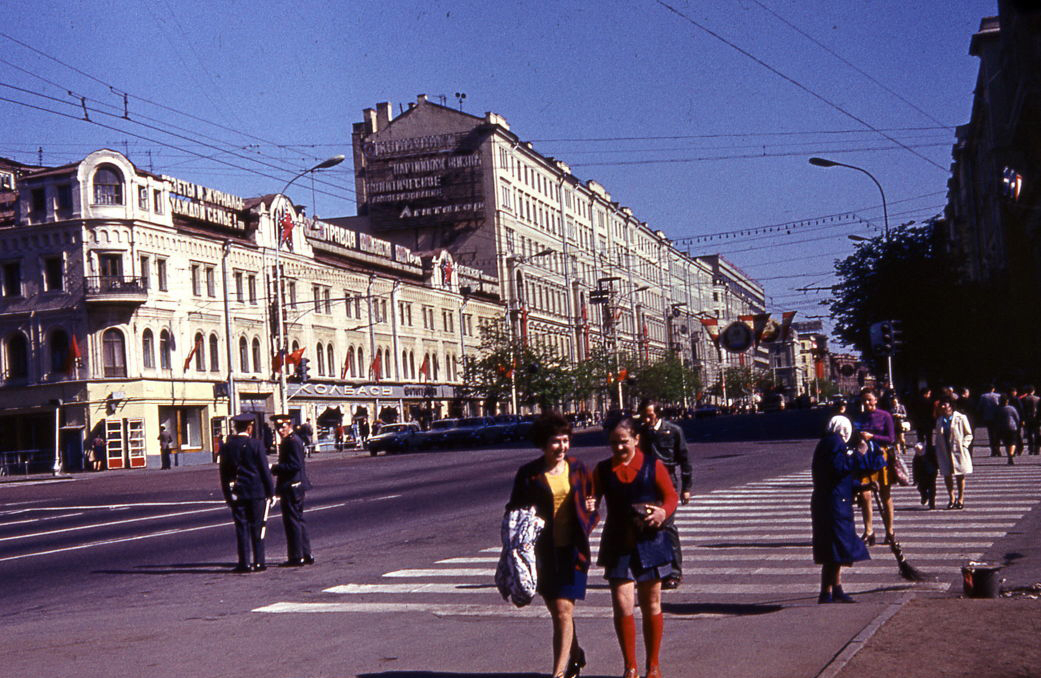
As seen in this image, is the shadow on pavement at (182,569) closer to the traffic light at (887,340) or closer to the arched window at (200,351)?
the traffic light at (887,340)

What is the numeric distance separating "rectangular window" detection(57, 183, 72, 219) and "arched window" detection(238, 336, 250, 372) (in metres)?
10.3

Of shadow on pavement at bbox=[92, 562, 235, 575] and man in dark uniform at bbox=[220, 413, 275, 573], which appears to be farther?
shadow on pavement at bbox=[92, 562, 235, 575]

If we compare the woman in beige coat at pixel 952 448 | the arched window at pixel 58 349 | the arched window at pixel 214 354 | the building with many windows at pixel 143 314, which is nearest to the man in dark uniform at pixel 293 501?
the woman in beige coat at pixel 952 448

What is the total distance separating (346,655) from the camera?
352 inches

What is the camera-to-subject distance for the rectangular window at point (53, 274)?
55.3 m

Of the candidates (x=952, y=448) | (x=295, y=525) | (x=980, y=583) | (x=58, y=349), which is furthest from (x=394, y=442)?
(x=980, y=583)

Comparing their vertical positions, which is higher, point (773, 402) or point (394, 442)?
point (773, 402)

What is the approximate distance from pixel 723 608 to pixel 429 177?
83.5 m

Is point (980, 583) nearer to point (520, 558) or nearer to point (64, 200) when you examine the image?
point (520, 558)

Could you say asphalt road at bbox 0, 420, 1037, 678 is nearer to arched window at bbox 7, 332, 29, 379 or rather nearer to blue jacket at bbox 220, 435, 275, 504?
blue jacket at bbox 220, 435, 275, 504

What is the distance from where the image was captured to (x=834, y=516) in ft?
32.9

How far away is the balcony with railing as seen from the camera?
53969 millimetres

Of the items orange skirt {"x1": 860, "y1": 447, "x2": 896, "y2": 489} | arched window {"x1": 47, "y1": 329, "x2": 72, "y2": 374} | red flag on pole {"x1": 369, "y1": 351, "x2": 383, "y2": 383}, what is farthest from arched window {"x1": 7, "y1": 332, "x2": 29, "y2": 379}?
orange skirt {"x1": 860, "y1": 447, "x2": 896, "y2": 489}

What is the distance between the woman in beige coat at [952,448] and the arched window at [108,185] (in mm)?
43937
